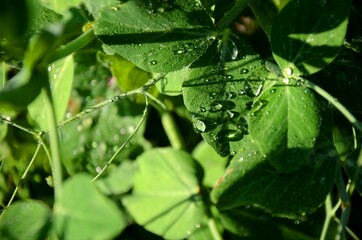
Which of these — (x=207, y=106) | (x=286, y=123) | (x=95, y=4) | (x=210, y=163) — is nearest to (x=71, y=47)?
(x=95, y=4)

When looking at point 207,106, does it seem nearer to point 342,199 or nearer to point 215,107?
point 215,107

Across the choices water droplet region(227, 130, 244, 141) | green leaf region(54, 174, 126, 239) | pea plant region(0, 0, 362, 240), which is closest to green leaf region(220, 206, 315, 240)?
pea plant region(0, 0, 362, 240)

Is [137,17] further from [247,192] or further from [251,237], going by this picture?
[251,237]

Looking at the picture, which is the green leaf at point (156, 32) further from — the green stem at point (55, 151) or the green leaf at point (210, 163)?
the green leaf at point (210, 163)

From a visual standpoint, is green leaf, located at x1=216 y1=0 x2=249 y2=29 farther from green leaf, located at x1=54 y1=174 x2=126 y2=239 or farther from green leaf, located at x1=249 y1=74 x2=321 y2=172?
green leaf, located at x1=54 y1=174 x2=126 y2=239

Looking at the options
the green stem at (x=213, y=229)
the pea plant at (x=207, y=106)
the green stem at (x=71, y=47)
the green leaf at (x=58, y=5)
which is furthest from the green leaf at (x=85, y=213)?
the green stem at (x=213, y=229)

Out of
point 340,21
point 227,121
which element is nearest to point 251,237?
point 227,121
